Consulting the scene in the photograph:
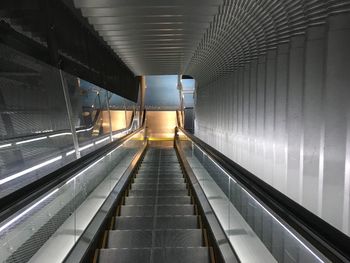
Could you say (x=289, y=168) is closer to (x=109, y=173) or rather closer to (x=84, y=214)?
(x=109, y=173)

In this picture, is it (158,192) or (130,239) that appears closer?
(130,239)

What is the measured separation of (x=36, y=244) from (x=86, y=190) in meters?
1.38

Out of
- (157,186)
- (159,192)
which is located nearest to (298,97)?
(159,192)

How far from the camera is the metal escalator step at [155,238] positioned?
389 cm

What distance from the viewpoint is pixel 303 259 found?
69.7 inches

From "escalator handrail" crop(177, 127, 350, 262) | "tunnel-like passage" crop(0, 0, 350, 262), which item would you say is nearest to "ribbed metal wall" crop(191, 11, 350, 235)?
"tunnel-like passage" crop(0, 0, 350, 262)

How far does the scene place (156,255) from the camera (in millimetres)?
3459

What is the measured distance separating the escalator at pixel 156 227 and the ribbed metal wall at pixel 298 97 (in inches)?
58.9

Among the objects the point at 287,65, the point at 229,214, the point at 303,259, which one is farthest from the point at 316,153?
the point at 303,259

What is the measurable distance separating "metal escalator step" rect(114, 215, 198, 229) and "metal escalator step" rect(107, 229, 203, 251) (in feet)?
1.42

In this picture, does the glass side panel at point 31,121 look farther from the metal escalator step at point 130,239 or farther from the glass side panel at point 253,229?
the glass side panel at point 253,229

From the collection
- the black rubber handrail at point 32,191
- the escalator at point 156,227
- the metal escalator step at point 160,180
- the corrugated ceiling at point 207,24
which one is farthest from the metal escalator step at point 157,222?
the corrugated ceiling at point 207,24

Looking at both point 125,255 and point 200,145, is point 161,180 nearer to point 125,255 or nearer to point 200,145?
point 200,145

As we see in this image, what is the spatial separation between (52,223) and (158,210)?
2483mm
